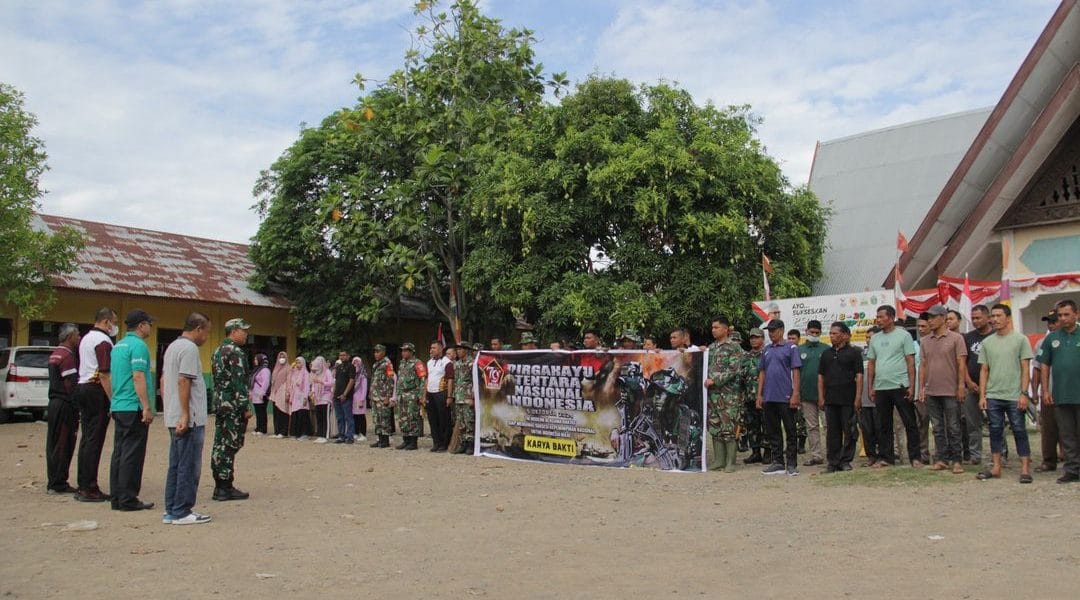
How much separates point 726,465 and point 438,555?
209 inches

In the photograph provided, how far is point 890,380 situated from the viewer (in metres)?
9.48

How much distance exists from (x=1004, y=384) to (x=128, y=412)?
816 cm

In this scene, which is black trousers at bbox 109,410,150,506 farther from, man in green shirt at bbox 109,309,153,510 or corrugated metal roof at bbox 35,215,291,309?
corrugated metal roof at bbox 35,215,291,309

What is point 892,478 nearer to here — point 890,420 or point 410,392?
point 890,420

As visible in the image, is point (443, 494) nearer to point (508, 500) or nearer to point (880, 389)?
point (508, 500)

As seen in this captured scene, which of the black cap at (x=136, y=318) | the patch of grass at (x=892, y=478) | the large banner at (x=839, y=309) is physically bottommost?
the patch of grass at (x=892, y=478)

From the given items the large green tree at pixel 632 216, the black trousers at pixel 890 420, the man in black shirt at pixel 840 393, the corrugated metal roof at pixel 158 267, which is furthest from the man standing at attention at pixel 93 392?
the corrugated metal roof at pixel 158 267

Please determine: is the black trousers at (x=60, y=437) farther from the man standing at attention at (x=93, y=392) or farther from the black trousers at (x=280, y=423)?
the black trousers at (x=280, y=423)

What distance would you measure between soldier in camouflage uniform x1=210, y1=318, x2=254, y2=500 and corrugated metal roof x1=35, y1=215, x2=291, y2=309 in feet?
57.0

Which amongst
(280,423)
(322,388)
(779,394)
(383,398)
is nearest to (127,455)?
(779,394)

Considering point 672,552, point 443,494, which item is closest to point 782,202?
point 443,494

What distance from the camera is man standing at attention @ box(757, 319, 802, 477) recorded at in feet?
32.1

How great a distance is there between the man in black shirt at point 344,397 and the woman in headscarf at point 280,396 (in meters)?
1.60

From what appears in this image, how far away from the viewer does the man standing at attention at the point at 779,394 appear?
9797 mm
